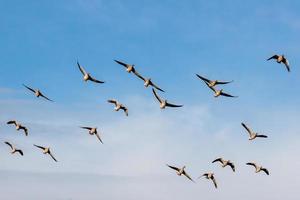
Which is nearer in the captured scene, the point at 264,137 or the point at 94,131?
the point at 264,137

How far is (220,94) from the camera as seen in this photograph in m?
112

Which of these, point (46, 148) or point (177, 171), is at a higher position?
point (46, 148)

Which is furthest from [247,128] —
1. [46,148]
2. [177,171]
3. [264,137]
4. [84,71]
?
[46,148]

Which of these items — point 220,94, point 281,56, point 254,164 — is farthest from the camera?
point 254,164

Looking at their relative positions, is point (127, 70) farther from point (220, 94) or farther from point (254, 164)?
point (254, 164)

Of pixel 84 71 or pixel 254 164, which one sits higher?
pixel 84 71

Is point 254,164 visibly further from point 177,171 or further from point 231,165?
point 177,171

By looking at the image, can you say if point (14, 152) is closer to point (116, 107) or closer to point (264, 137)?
point (116, 107)

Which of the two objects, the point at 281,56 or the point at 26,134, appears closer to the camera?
the point at 281,56

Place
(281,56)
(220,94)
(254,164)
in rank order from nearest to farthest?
1. (281,56)
2. (220,94)
3. (254,164)

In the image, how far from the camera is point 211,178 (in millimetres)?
117438

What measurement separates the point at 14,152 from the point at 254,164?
153 feet

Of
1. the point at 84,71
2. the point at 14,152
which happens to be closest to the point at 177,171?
the point at 84,71

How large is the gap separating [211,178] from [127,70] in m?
26.9
